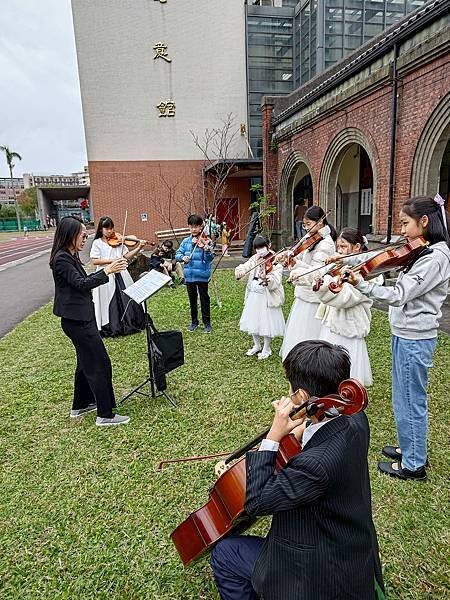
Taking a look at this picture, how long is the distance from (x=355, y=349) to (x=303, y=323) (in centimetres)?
79

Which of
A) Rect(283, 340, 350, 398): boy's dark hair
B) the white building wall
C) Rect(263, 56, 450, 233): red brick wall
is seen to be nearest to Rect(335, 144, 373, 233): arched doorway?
Rect(263, 56, 450, 233): red brick wall

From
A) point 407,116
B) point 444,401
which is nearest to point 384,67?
point 407,116

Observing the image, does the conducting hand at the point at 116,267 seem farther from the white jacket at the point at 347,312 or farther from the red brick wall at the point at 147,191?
the red brick wall at the point at 147,191

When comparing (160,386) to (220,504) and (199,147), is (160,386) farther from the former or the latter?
(199,147)

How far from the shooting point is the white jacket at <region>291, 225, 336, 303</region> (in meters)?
4.32

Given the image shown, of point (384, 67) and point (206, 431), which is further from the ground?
point (384, 67)

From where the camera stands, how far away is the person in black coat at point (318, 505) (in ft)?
4.51

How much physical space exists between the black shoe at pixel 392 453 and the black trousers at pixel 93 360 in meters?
2.43

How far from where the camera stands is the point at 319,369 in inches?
60.4

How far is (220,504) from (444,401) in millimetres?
Answer: 3174

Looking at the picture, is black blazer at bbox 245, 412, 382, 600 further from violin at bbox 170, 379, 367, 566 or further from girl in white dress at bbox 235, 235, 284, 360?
girl in white dress at bbox 235, 235, 284, 360

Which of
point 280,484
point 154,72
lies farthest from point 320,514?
point 154,72

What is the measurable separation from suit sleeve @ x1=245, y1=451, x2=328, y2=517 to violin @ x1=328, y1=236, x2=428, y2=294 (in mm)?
1539

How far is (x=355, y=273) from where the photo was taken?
2.67m
